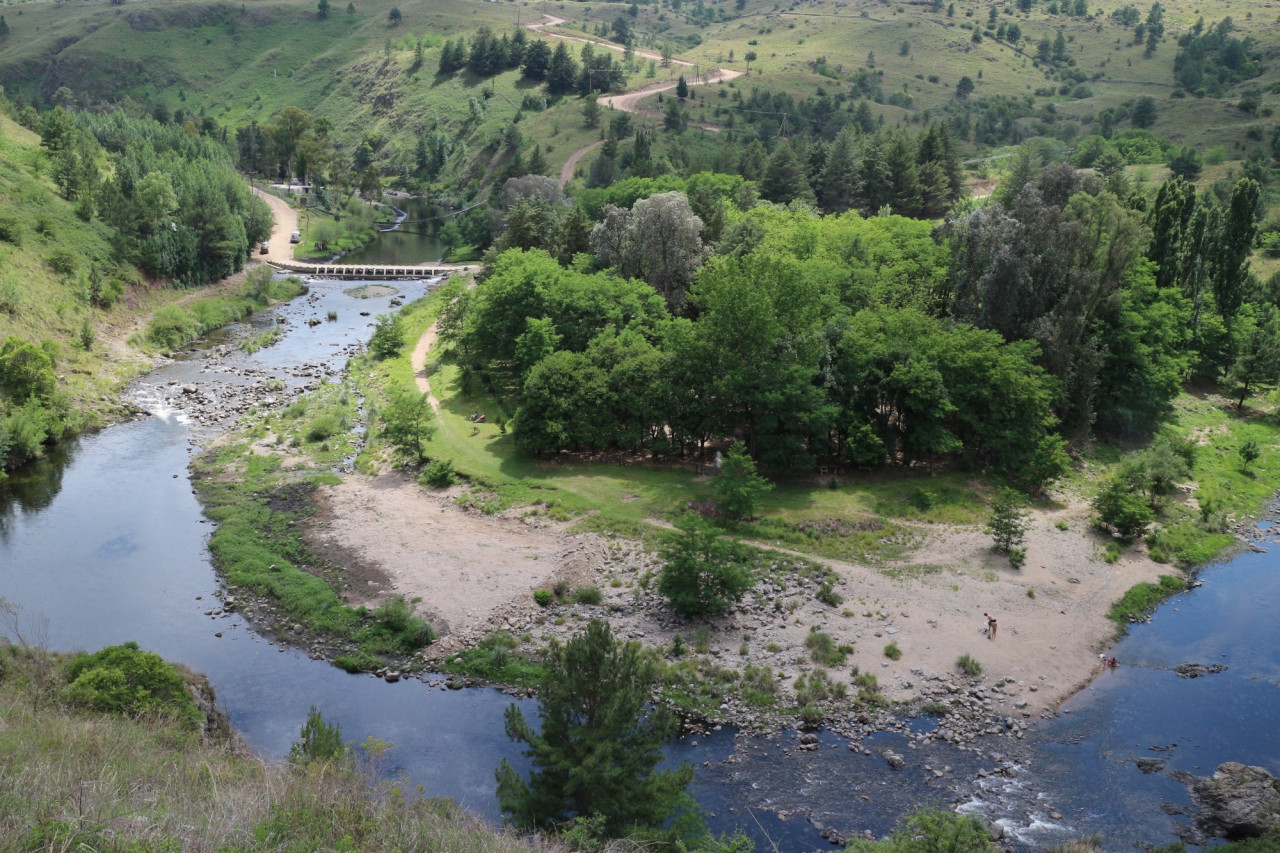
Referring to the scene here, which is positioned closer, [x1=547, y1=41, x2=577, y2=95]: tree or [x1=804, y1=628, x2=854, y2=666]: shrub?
[x1=804, y1=628, x2=854, y2=666]: shrub

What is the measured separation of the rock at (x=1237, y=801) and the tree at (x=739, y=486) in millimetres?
22819

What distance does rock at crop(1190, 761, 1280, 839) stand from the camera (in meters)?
31.4

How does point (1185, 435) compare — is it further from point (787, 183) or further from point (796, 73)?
point (796, 73)

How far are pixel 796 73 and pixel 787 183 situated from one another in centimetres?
9816

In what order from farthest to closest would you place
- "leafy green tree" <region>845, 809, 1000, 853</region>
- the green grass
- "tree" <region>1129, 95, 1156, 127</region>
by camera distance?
1. "tree" <region>1129, 95, 1156, 127</region>
2. the green grass
3. "leafy green tree" <region>845, 809, 1000, 853</region>

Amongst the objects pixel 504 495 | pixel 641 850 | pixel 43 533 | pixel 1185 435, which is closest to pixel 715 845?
pixel 641 850

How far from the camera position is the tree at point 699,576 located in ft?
138

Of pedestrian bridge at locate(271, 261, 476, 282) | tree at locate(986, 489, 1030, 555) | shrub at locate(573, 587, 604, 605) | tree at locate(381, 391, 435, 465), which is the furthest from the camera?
pedestrian bridge at locate(271, 261, 476, 282)

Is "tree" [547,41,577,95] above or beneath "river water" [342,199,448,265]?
above

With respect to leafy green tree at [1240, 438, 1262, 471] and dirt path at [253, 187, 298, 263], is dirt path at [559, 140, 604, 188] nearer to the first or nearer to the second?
Answer: dirt path at [253, 187, 298, 263]

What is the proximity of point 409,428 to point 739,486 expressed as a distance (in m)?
21.1

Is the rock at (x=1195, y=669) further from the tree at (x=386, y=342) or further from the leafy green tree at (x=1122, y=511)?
the tree at (x=386, y=342)

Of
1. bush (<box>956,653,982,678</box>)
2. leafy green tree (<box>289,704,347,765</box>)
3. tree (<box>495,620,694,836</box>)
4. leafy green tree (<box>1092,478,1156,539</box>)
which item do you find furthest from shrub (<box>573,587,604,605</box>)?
leafy green tree (<box>1092,478,1156,539</box>)

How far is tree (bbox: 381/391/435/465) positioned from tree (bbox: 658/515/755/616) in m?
22.1
